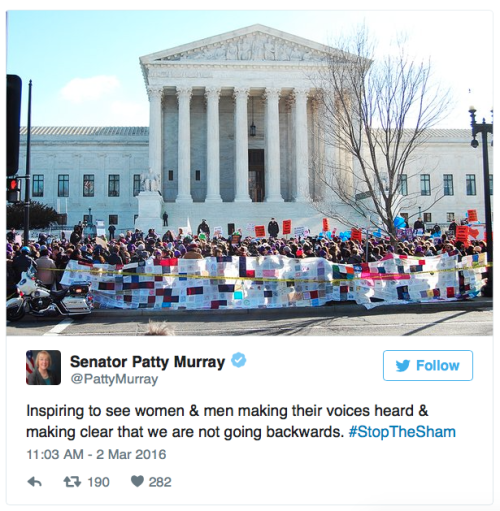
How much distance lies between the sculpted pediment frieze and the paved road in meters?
35.7

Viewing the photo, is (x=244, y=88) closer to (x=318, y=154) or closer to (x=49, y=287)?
(x=318, y=154)

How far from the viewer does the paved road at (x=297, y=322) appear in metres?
10.6

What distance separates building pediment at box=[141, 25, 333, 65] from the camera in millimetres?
44562

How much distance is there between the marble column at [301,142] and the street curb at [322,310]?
31.3 metres

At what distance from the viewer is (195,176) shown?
4969cm

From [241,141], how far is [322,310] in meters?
33.4

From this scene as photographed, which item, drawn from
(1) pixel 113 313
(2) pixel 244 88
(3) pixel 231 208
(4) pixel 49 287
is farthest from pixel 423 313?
(2) pixel 244 88

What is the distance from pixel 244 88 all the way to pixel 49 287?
35.0 m

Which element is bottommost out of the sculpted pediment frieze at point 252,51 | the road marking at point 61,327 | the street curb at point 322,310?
the road marking at point 61,327
